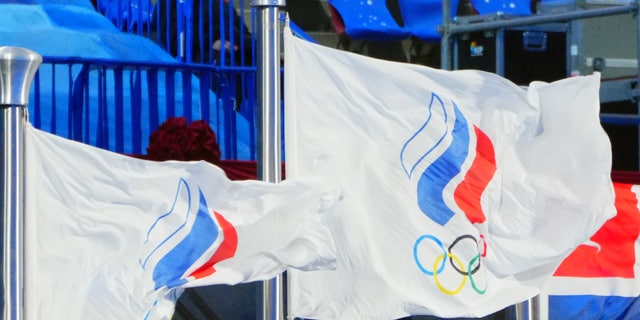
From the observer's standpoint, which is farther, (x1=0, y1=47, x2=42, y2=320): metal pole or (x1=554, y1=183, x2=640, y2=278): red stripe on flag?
(x1=554, y1=183, x2=640, y2=278): red stripe on flag

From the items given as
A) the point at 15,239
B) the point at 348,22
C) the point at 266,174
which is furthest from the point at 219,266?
the point at 348,22

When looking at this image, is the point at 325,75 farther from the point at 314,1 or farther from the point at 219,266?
the point at 314,1

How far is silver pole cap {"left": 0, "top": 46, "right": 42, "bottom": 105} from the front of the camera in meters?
4.63

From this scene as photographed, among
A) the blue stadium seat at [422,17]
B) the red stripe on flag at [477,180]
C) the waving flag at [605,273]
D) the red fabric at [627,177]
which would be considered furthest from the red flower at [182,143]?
the blue stadium seat at [422,17]

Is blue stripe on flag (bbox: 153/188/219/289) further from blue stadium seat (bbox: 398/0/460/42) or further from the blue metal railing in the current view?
blue stadium seat (bbox: 398/0/460/42)

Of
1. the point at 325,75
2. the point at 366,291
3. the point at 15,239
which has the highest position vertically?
the point at 325,75

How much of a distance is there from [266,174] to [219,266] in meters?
0.49

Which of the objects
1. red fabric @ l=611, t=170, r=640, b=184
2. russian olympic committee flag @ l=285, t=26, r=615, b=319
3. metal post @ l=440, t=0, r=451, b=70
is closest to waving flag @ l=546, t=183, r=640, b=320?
red fabric @ l=611, t=170, r=640, b=184

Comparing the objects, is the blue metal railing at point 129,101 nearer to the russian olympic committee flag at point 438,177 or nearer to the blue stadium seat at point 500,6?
the russian olympic committee flag at point 438,177

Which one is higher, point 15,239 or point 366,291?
point 15,239

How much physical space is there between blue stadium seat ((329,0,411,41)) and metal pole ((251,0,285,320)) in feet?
18.7

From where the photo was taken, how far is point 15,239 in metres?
4.59

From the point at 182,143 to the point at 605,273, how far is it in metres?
2.01

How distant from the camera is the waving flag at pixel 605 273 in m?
6.20
